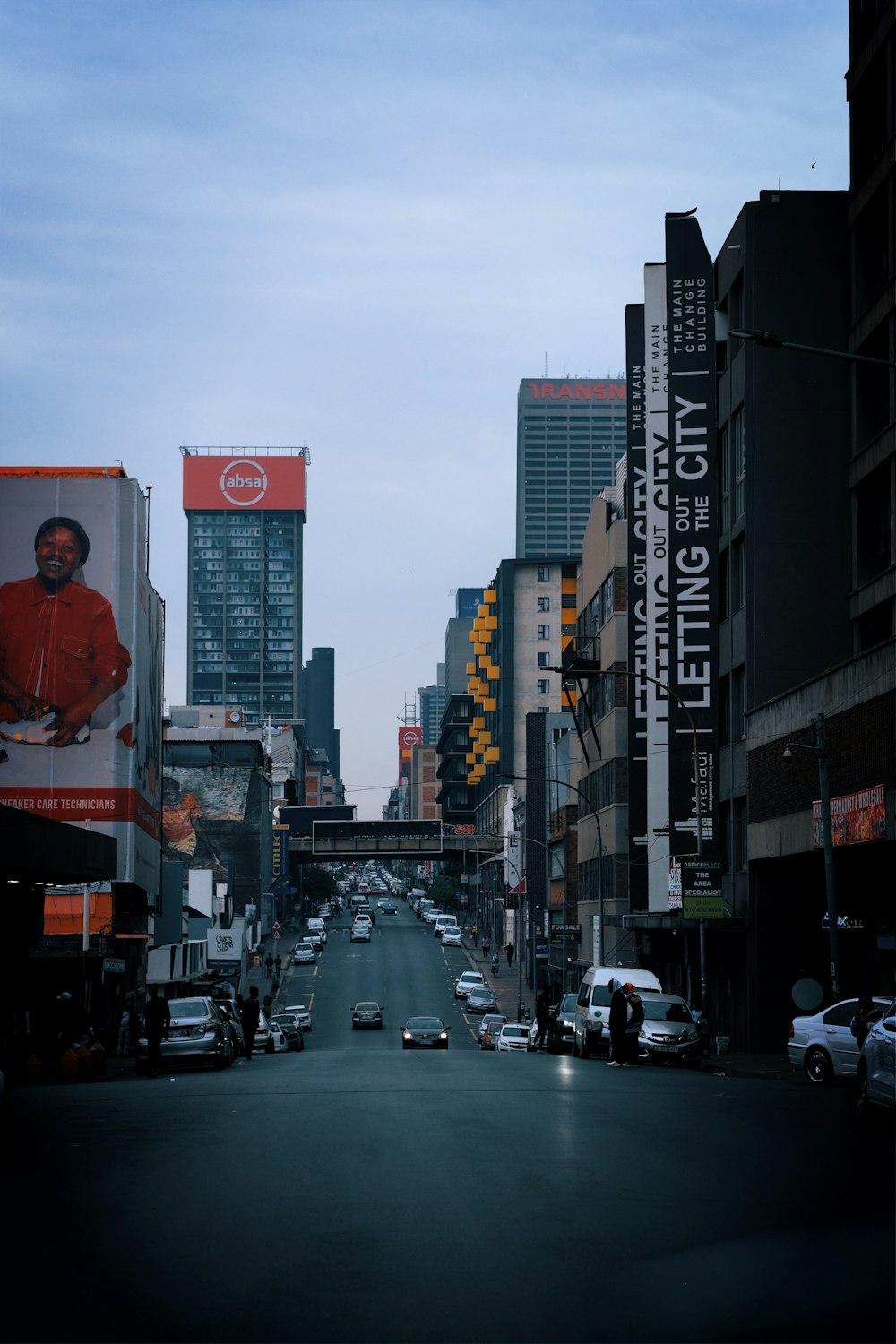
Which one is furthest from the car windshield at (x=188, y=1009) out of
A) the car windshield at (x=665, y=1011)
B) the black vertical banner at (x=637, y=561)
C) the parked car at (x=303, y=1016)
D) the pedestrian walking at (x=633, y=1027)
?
the parked car at (x=303, y=1016)

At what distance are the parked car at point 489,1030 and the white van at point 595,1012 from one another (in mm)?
19181

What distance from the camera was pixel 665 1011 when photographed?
127 feet

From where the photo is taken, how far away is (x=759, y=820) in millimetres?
45531

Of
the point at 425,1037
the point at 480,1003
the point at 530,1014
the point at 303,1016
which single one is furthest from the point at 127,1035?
the point at 530,1014

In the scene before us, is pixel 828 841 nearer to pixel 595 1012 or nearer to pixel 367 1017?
pixel 595 1012

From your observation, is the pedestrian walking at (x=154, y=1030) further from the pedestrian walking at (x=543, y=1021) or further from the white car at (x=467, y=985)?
the white car at (x=467, y=985)

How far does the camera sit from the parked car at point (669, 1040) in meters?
37.2

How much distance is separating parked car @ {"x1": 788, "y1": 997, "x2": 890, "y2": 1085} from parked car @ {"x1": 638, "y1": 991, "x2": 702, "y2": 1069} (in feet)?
19.6

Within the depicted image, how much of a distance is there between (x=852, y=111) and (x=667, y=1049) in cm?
2575

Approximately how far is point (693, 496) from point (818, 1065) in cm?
2502

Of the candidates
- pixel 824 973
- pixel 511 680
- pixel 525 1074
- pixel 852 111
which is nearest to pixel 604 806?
pixel 824 973

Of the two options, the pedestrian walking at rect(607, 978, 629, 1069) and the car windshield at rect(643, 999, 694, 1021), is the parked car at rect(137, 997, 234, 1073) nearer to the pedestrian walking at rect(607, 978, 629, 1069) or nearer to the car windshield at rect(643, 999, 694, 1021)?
the pedestrian walking at rect(607, 978, 629, 1069)

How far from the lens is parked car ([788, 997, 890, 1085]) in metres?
29.8

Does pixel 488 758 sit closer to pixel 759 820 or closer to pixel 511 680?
pixel 511 680
